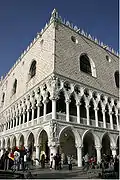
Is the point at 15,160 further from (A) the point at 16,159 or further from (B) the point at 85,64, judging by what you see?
(B) the point at 85,64

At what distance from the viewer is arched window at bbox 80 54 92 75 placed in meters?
18.2

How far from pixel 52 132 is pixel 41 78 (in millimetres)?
5256

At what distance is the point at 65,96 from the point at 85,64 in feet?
17.1

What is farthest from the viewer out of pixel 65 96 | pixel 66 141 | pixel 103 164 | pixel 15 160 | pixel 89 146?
pixel 89 146

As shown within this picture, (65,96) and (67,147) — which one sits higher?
(65,96)

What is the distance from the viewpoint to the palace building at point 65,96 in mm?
14406

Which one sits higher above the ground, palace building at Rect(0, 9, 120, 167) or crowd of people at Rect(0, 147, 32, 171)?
palace building at Rect(0, 9, 120, 167)

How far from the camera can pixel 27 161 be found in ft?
31.2

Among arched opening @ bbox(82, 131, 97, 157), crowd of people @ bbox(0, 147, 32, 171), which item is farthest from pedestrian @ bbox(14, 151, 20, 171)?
arched opening @ bbox(82, 131, 97, 157)

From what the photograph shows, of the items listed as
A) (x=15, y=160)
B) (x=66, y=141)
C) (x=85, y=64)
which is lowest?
(x=15, y=160)

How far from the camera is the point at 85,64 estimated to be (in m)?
18.5

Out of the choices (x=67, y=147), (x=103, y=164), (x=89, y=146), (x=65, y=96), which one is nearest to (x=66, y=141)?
(x=67, y=147)

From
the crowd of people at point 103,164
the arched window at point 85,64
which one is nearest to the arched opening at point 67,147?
the crowd of people at point 103,164

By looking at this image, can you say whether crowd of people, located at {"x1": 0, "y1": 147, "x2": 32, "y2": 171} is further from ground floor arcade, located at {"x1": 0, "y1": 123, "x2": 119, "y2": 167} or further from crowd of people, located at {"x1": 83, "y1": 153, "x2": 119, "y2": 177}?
crowd of people, located at {"x1": 83, "y1": 153, "x2": 119, "y2": 177}
